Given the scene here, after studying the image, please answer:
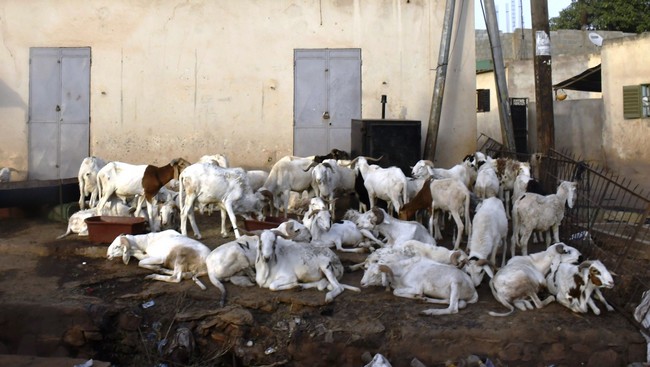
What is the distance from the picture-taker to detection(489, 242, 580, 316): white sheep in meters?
7.54

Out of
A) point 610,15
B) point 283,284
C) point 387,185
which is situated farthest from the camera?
point 610,15

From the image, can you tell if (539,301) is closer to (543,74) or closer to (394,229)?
(394,229)

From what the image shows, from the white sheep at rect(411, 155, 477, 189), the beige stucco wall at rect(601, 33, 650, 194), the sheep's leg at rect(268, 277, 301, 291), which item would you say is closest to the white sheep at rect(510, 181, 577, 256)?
the white sheep at rect(411, 155, 477, 189)

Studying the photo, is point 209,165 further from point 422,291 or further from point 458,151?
point 458,151

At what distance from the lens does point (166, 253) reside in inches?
349

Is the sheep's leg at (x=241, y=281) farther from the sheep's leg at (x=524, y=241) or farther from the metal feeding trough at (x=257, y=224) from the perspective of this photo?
the sheep's leg at (x=524, y=241)

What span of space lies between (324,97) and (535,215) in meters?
6.09

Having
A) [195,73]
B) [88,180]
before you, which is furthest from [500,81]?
[88,180]

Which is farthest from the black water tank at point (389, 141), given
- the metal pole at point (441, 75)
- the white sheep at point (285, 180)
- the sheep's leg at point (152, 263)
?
the sheep's leg at point (152, 263)

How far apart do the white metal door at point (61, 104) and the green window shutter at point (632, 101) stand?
1169cm

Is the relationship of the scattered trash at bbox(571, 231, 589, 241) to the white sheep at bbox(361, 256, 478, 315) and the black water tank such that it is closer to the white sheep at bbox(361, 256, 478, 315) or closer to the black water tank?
the white sheep at bbox(361, 256, 478, 315)

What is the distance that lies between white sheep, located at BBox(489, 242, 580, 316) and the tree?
22.6m

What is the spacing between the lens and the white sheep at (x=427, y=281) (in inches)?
299

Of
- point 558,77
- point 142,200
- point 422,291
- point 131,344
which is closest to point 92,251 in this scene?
point 142,200
